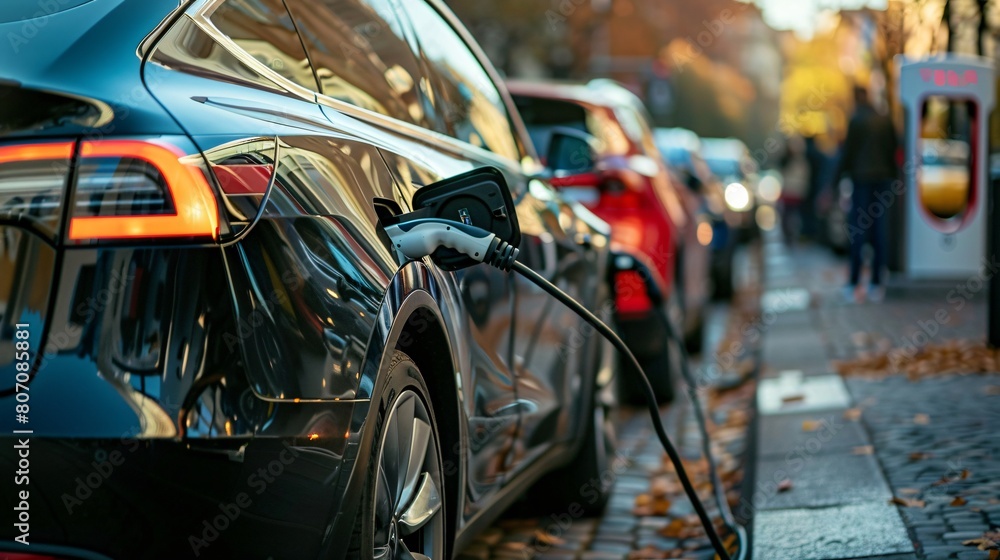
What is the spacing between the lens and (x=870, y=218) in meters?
13.6

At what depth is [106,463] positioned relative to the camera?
2305 millimetres

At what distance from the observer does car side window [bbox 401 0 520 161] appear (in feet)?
13.9

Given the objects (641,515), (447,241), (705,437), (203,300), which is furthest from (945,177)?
(203,300)

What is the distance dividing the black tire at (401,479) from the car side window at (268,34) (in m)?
0.66

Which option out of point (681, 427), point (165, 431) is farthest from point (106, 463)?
point (681, 427)

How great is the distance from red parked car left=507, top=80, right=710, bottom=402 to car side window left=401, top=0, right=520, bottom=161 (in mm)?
2151

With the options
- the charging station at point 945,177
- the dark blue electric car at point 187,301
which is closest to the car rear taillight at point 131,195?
the dark blue electric car at point 187,301

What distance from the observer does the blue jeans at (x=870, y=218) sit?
44.4 ft

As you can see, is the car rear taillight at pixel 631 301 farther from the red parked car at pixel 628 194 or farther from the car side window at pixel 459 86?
the car side window at pixel 459 86

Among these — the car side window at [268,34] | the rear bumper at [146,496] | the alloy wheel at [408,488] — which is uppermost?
the car side window at [268,34]

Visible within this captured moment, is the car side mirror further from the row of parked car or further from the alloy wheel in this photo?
the alloy wheel

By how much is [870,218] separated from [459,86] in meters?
9.78

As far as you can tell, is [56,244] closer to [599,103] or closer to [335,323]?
[335,323]

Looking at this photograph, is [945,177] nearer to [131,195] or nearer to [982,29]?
[982,29]
